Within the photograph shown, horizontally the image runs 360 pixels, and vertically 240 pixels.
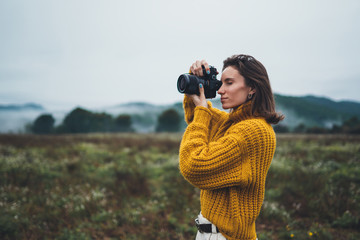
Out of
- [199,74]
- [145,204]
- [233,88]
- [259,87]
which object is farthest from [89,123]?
[259,87]

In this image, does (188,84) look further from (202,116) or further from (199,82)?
(202,116)

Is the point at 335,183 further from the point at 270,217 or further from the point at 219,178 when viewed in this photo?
the point at 219,178

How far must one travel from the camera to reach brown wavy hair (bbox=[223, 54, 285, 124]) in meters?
1.33

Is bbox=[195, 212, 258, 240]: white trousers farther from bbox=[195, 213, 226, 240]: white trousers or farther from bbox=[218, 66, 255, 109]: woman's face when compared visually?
bbox=[218, 66, 255, 109]: woman's face

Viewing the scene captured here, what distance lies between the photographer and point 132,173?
658cm

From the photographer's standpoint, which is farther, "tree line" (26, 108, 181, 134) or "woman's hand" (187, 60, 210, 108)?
"tree line" (26, 108, 181, 134)

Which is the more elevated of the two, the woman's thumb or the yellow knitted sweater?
the woman's thumb

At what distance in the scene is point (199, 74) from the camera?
1.56 metres

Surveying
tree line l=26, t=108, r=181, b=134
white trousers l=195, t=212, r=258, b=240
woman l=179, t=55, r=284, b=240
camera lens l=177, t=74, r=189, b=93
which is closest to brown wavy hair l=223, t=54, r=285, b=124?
woman l=179, t=55, r=284, b=240

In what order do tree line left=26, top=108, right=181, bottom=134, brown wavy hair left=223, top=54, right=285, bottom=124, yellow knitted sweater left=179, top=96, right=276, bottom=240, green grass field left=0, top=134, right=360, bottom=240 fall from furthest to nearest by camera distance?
1. tree line left=26, top=108, right=181, bottom=134
2. green grass field left=0, top=134, right=360, bottom=240
3. brown wavy hair left=223, top=54, right=285, bottom=124
4. yellow knitted sweater left=179, top=96, right=276, bottom=240

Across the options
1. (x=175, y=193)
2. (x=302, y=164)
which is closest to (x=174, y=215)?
(x=175, y=193)

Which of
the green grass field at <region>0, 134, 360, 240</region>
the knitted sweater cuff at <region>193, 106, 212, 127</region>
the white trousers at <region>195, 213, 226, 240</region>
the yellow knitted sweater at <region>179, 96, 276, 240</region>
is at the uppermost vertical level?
the knitted sweater cuff at <region>193, 106, 212, 127</region>

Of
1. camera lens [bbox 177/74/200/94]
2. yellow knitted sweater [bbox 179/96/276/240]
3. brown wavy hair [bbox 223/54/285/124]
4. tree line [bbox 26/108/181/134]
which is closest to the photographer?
yellow knitted sweater [bbox 179/96/276/240]

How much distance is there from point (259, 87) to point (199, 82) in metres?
0.44
